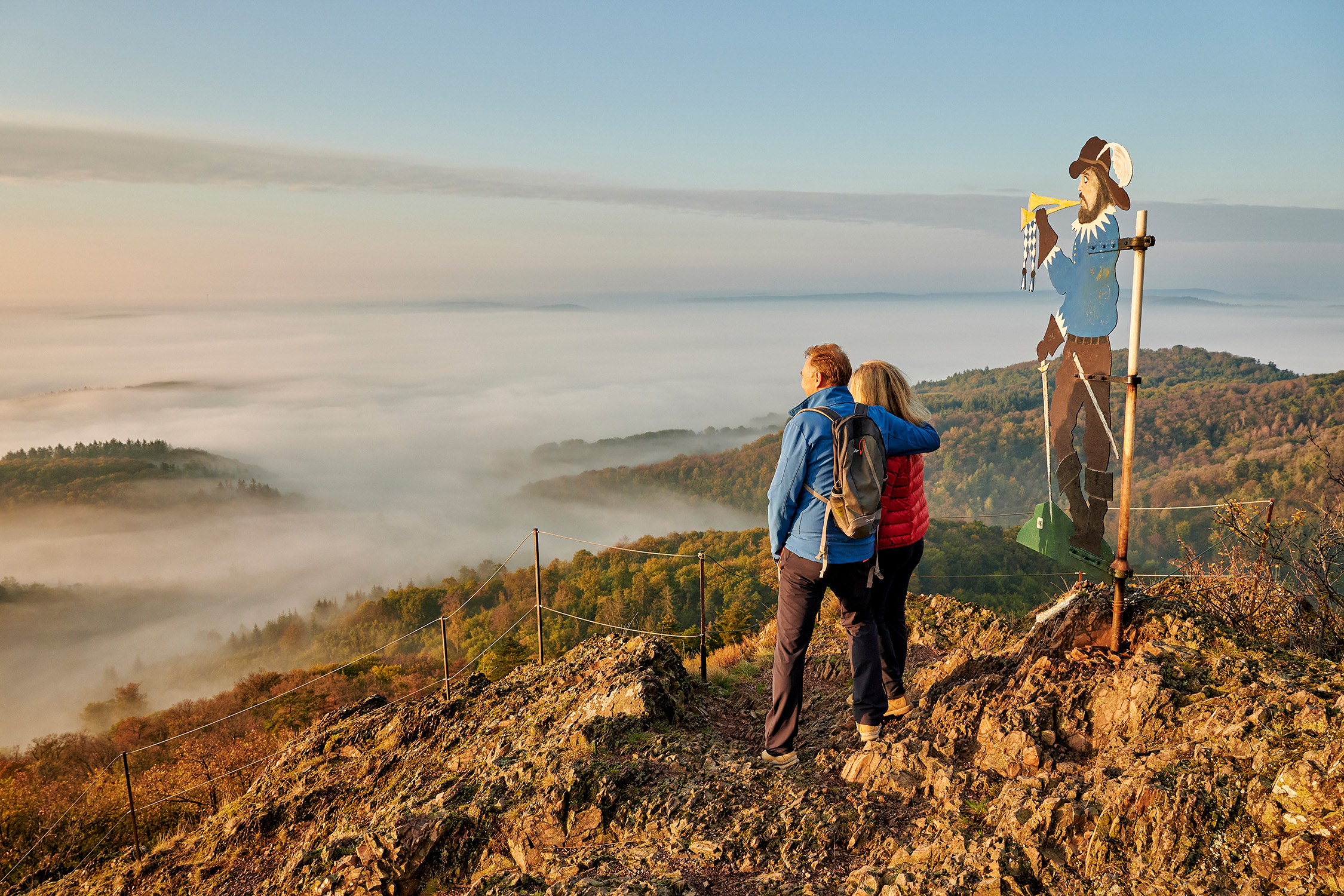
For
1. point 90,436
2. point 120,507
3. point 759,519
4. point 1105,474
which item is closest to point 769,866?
point 1105,474

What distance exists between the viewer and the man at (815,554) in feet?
12.5

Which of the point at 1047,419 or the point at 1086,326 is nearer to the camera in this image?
the point at 1086,326

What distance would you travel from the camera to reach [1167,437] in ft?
107

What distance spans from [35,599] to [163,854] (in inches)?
6155

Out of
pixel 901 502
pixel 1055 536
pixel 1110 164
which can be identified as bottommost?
pixel 1055 536

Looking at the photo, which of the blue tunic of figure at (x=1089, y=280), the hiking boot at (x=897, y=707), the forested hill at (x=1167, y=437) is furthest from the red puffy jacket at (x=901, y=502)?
the forested hill at (x=1167, y=437)

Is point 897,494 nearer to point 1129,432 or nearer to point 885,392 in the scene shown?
point 885,392

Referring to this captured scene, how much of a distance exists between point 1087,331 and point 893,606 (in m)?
3.47

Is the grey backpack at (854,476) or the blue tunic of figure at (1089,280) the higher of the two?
the blue tunic of figure at (1089,280)

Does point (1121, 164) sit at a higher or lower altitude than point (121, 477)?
higher

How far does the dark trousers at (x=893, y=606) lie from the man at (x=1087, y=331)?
314 cm

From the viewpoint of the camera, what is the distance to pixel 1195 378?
41.0 metres

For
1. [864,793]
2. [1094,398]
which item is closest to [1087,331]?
[1094,398]

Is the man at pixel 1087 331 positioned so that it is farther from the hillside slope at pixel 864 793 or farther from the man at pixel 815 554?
the man at pixel 815 554
